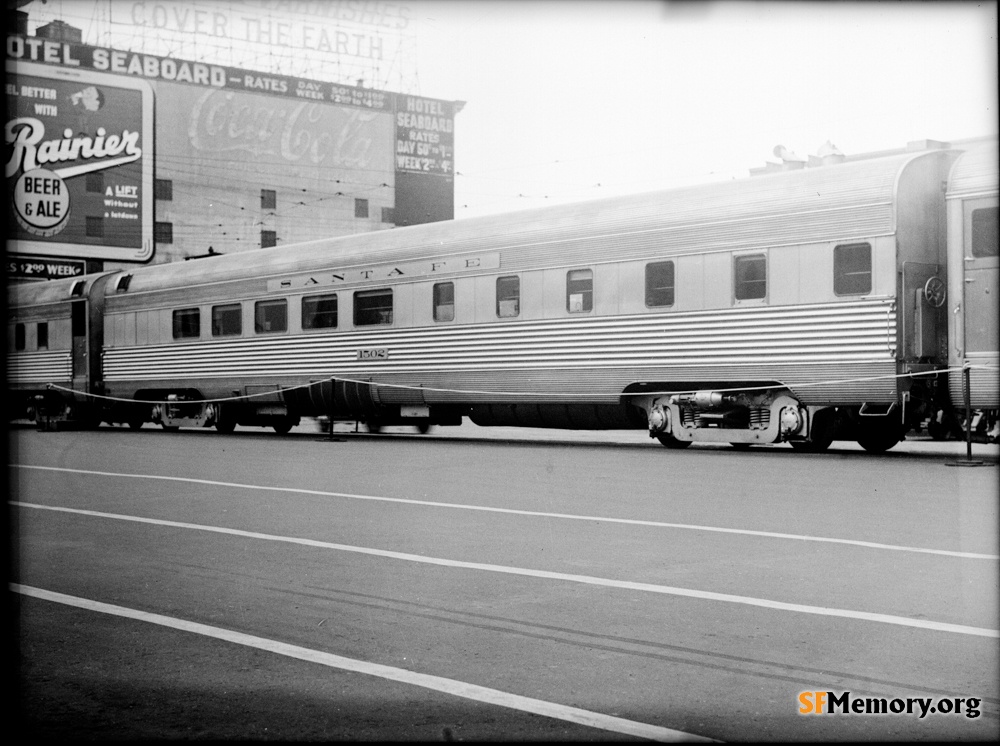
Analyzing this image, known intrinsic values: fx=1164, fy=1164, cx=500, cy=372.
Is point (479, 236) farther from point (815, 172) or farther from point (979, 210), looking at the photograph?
point (979, 210)

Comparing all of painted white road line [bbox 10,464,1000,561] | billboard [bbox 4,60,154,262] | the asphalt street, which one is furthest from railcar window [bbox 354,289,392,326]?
billboard [bbox 4,60,154,262]

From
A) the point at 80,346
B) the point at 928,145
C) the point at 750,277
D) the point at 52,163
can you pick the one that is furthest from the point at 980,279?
the point at 80,346

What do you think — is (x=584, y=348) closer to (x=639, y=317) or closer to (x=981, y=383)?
(x=639, y=317)

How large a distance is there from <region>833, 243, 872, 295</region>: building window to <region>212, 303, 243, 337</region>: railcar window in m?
12.8

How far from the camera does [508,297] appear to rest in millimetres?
18953

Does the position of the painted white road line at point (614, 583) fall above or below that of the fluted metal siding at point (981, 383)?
below

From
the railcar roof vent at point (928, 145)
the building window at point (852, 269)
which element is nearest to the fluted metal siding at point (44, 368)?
the building window at point (852, 269)

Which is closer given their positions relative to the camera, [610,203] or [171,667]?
[171,667]

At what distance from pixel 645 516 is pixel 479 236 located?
10215 mm

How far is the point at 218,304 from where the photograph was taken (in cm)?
2419

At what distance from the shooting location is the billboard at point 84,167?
5.70 m

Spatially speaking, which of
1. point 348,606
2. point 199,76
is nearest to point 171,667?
point 348,606

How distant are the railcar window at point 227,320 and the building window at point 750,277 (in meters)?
11.3

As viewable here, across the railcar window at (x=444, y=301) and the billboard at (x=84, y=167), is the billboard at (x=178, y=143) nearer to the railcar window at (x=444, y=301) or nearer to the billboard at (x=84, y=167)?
the billboard at (x=84, y=167)
